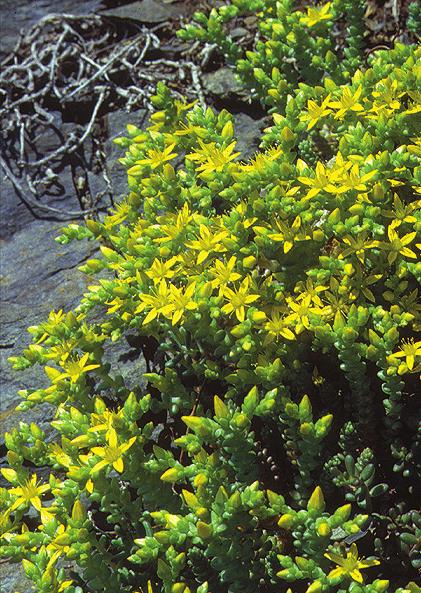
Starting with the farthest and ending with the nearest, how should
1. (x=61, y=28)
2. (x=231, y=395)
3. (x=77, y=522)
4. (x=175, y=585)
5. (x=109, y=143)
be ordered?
(x=61, y=28) → (x=109, y=143) → (x=231, y=395) → (x=77, y=522) → (x=175, y=585)

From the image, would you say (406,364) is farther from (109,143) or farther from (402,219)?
(109,143)

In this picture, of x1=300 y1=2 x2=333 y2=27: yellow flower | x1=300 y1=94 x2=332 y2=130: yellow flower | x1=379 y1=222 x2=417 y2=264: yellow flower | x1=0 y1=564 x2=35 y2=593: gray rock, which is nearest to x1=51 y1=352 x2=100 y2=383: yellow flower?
x1=0 y1=564 x2=35 y2=593: gray rock

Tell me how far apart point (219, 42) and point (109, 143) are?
3.07 feet

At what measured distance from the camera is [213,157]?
9.29 ft

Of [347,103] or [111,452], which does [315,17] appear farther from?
[111,452]

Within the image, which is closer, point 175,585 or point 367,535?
point 175,585

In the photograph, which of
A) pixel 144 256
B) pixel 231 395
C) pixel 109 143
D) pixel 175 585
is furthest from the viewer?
pixel 109 143

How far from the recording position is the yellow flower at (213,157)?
281 centimetres

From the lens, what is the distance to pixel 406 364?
2.37 m

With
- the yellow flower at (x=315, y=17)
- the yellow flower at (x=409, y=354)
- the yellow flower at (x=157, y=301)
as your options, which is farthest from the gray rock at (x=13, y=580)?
the yellow flower at (x=315, y=17)

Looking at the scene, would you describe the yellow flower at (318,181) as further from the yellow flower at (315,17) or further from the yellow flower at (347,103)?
the yellow flower at (315,17)

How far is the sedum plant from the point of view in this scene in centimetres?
235

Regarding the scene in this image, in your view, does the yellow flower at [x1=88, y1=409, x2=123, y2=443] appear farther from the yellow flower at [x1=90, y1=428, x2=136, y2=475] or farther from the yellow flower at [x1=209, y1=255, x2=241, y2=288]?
the yellow flower at [x1=209, y1=255, x2=241, y2=288]

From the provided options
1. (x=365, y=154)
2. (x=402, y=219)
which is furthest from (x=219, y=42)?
(x=402, y=219)
